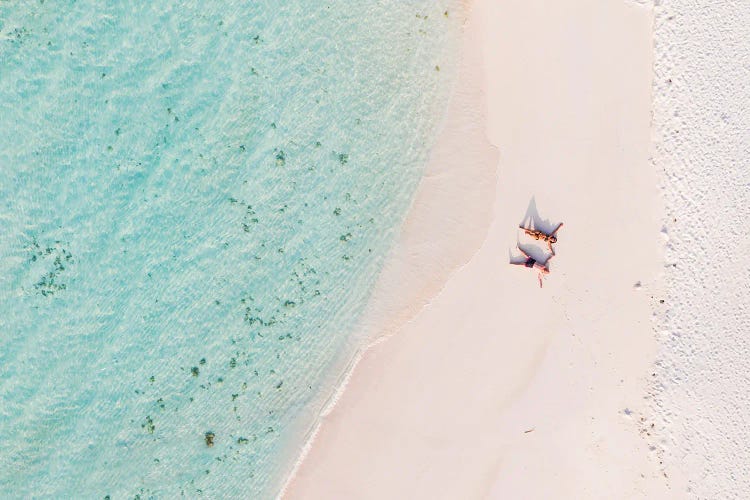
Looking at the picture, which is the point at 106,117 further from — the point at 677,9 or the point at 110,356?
the point at 677,9

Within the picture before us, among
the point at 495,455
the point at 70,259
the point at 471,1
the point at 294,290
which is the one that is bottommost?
the point at 495,455

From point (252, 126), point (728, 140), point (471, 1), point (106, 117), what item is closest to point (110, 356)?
point (106, 117)

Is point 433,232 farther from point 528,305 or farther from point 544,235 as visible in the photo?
point 528,305

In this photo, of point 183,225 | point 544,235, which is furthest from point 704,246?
point 183,225

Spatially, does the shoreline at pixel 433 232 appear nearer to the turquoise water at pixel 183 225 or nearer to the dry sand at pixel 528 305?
the dry sand at pixel 528 305

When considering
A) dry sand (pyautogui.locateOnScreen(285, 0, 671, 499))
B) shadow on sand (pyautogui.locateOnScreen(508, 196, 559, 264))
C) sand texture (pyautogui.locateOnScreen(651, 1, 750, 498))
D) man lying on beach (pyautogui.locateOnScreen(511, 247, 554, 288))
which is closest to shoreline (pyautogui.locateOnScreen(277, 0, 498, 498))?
dry sand (pyautogui.locateOnScreen(285, 0, 671, 499))

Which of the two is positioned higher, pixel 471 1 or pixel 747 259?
pixel 471 1
